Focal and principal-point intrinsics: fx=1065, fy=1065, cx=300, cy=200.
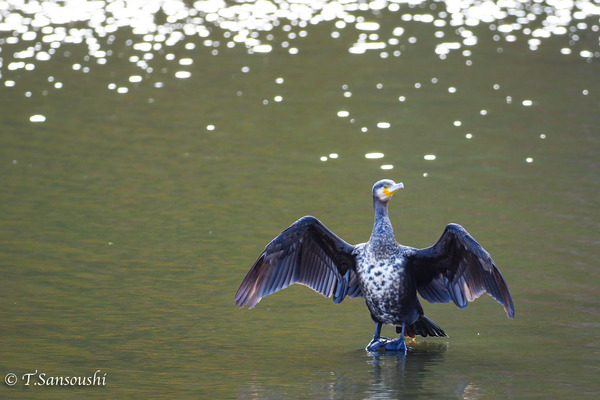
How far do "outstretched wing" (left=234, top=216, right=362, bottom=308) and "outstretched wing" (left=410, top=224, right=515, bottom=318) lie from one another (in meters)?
0.71

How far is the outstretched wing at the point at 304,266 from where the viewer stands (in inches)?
391

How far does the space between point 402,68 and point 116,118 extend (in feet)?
26.8

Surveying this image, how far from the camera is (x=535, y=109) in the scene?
2094 cm

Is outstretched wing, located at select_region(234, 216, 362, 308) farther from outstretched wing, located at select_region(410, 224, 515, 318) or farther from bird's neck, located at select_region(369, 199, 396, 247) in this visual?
outstretched wing, located at select_region(410, 224, 515, 318)

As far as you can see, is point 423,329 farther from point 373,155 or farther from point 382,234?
point 373,155

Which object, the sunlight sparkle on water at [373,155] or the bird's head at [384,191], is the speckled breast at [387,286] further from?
the sunlight sparkle on water at [373,155]

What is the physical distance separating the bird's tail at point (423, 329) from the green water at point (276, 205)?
150mm

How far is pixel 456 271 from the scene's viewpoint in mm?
9539

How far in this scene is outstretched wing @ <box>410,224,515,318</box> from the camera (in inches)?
355

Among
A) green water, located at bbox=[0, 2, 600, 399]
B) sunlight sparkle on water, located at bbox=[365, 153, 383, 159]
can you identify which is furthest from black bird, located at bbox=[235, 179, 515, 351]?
sunlight sparkle on water, located at bbox=[365, 153, 383, 159]

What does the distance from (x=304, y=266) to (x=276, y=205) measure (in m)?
4.61

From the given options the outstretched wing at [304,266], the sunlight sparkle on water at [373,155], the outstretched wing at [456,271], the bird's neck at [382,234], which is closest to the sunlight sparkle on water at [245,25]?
the sunlight sparkle on water at [373,155]

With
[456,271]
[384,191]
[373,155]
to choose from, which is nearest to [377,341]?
[456,271]

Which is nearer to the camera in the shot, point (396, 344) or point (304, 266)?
point (396, 344)
